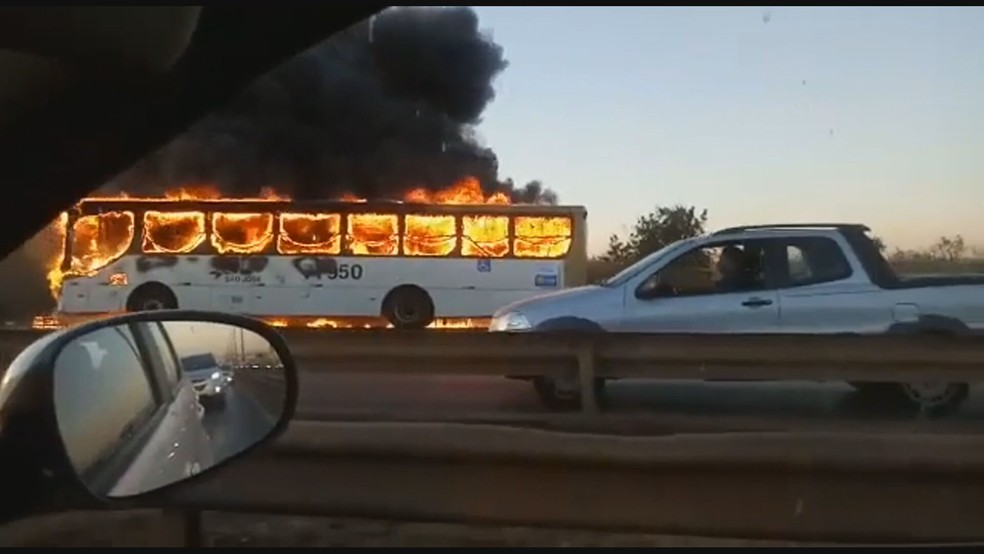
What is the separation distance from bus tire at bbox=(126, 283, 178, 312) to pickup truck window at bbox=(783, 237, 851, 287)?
12921 mm

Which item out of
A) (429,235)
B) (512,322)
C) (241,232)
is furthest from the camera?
(241,232)

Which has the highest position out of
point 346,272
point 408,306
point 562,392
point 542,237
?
point 542,237

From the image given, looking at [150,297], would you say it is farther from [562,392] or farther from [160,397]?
[160,397]

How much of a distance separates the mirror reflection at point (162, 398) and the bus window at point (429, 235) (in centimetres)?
1942

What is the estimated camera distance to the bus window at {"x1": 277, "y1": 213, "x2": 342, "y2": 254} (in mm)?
22062

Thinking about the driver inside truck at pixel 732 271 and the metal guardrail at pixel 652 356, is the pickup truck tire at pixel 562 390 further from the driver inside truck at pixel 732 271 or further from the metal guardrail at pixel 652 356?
the driver inside truck at pixel 732 271

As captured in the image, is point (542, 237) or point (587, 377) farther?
point (542, 237)

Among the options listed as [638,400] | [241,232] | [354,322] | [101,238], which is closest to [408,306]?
[354,322]

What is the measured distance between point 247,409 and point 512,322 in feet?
30.7

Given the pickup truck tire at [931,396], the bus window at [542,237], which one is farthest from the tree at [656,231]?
the pickup truck tire at [931,396]

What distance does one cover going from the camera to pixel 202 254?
874 inches

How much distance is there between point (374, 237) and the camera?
2220 cm

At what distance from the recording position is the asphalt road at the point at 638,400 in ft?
30.8

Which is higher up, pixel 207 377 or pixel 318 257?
pixel 318 257
